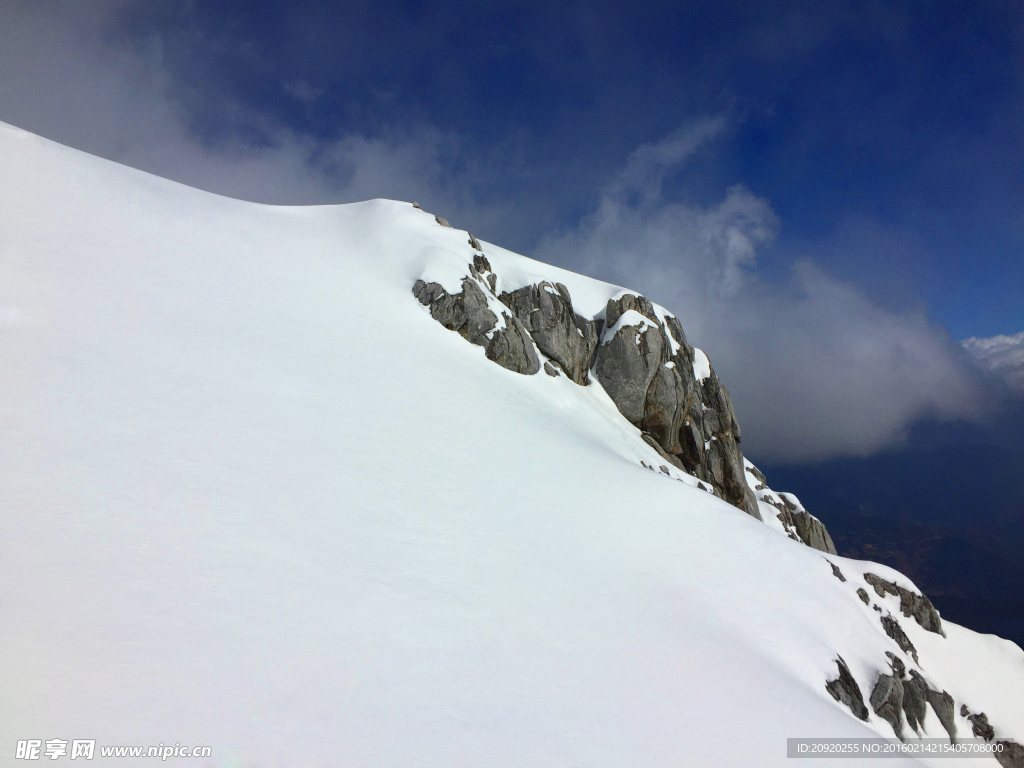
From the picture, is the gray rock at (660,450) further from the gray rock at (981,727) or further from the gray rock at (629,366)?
the gray rock at (981,727)

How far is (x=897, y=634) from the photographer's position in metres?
18.8

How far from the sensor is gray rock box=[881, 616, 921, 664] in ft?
60.6

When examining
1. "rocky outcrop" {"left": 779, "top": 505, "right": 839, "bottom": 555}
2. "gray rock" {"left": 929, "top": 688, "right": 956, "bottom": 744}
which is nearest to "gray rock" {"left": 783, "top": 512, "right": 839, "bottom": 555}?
"rocky outcrop" {"left": 779, "top": 505, "right": 839, "bottom": 555}

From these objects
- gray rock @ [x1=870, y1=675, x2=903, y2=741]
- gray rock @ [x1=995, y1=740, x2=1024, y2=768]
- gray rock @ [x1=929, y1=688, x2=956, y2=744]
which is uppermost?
gray rock @ [x1=870, y1=675, x2=903, y2=741]

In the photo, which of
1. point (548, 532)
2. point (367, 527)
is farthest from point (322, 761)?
point (548, 532)

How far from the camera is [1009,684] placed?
21.1 m

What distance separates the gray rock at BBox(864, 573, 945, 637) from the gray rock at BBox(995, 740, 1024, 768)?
4.19 metres

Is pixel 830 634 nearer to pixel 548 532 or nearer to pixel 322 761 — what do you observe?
pixel 548 532

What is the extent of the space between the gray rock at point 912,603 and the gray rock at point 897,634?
1331 mm

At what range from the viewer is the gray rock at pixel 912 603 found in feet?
67.0

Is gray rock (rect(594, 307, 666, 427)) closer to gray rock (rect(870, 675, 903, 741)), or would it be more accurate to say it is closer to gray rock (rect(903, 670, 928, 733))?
gray rock (rect(903, 670, 928, 733))

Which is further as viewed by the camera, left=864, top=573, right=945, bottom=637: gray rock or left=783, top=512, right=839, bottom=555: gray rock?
left=783, top=512, right=839, bottom=555: gray rock

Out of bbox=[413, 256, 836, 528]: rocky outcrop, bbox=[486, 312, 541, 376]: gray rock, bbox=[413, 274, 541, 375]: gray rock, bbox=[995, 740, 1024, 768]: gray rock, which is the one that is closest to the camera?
bbox=[995, 740, 1024, 768]: gray rock

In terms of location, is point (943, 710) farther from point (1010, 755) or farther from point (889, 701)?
point (889, 701)
